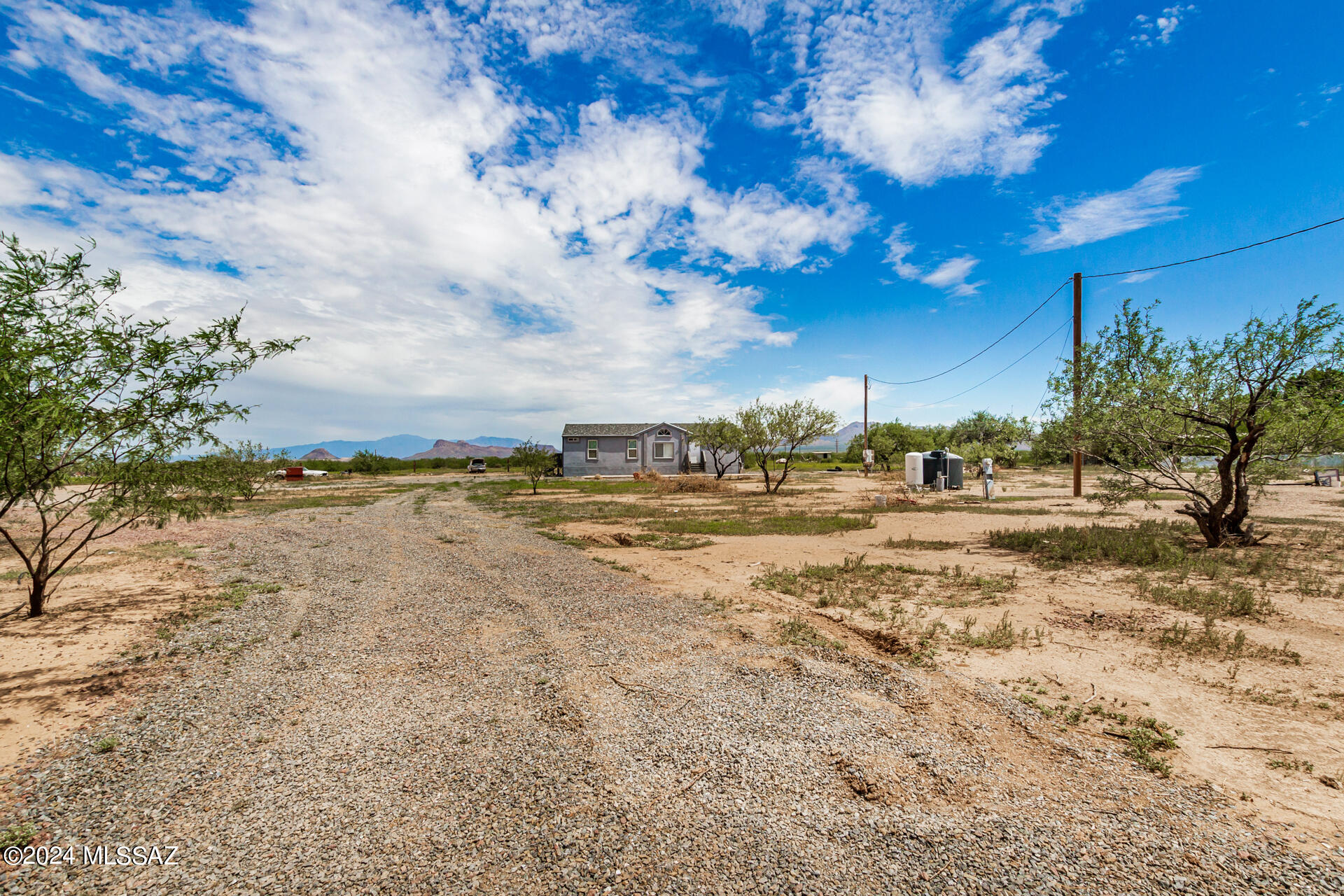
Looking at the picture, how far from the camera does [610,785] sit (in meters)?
3.90

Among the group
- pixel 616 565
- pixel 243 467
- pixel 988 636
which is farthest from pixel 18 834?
pixel 243 467

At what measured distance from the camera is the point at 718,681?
18.9 feet

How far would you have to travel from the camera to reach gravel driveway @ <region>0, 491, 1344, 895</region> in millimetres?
3088

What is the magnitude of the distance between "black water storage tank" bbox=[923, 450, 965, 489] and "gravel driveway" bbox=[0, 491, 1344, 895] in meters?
30.3

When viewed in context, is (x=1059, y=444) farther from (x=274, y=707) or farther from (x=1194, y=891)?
(x=274, y=707)

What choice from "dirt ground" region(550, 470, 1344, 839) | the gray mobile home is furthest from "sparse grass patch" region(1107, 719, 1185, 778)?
the gray mobile home

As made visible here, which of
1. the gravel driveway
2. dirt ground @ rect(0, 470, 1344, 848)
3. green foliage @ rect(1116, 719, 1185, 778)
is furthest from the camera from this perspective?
dirt ground @ rect(0, 470, 1344, 848)

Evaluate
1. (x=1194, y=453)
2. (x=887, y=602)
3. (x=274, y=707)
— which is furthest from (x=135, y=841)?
(x=1194, y=453)

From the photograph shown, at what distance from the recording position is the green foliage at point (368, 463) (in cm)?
6166

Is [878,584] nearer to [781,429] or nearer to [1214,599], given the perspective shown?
[1214,599]

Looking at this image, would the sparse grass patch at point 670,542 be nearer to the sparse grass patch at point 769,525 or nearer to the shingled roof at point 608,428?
the sparse grass patch at point 769,525

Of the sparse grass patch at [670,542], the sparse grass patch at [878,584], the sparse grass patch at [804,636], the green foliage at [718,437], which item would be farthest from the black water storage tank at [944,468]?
the sparse grass patch at [804,636]

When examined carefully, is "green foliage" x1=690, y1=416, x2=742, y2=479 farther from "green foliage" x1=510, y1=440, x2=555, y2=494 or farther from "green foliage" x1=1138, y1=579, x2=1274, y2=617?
"green foliage" x1=1138, y1=579, x2=1274, y2=617

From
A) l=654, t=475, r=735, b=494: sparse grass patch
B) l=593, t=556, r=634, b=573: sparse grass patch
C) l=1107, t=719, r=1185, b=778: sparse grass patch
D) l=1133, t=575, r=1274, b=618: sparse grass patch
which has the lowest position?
l=1107, t=719, r=1185, b=778: sparse grass patch
